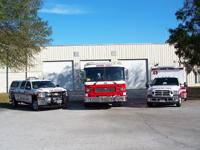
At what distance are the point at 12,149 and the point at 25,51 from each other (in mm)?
26366

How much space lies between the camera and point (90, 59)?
5828cm

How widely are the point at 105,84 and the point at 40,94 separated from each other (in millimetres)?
4019

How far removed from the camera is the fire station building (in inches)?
2228

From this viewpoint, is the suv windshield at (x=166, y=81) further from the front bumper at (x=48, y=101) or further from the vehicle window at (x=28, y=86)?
the vehicle window at (x=28, y=86)

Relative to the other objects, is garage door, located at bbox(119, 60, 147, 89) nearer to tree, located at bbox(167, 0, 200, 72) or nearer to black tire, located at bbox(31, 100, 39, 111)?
tree, located at bbox(167, 0, 200, 72)

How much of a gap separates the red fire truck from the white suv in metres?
2.08

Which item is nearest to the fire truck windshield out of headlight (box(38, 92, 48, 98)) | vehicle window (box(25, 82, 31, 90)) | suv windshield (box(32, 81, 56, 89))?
headlight (box(38, 92, 48, 98))

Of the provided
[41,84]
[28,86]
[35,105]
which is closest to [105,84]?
[35,105]

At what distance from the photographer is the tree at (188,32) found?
3506cm

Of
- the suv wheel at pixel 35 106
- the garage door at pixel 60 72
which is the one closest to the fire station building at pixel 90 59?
the garage door at pixel 60 72

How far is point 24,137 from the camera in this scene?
1442cm

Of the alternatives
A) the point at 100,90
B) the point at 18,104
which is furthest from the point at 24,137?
the point at 18,104

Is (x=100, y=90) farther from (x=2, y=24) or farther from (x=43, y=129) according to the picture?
(x=2, y=24)

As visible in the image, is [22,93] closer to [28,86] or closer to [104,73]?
[28,86]
